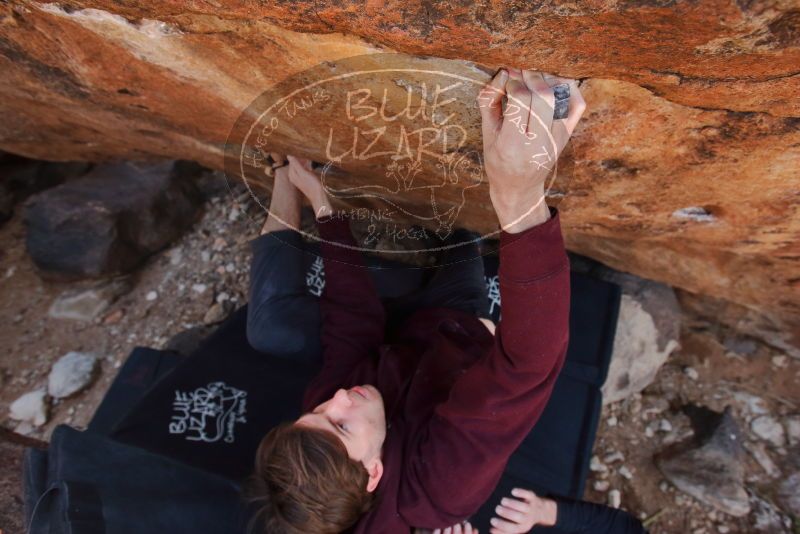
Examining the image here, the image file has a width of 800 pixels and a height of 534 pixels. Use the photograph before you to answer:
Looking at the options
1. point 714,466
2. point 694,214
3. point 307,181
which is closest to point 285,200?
point 307,181

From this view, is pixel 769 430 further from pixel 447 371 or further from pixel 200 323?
pixel 200 323

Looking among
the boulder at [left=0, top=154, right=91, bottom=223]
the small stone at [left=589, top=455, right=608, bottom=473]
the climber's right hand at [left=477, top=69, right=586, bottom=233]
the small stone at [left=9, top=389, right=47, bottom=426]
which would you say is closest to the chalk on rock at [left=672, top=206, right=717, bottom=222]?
the climber's right hand at [left=477, top=69, right=586, bottom=233]

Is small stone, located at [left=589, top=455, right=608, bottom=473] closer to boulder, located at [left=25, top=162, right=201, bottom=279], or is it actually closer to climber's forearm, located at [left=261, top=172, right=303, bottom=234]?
climber's forearm, located at [left=261, top=172, right=303, bottom=234]

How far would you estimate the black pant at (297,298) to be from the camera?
1755mm

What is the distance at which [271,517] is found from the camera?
1.28m

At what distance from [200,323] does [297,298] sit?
76cm

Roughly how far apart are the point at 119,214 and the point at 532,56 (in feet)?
6.94

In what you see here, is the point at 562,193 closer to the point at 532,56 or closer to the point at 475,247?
the point at 475,247

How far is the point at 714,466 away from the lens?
6.63 ft

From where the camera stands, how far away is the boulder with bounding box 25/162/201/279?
239 centimetres

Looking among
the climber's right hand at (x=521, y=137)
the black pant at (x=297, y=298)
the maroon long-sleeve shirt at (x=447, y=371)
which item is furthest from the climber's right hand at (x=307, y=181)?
the climber's right hand at (x=521, y=137)

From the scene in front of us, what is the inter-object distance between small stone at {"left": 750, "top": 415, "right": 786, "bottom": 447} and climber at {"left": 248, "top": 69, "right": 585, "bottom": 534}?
1259 millimetres

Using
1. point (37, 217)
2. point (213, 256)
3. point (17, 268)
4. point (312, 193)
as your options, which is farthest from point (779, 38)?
point (17, 268)

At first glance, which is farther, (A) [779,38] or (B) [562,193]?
(B) [562,193]
